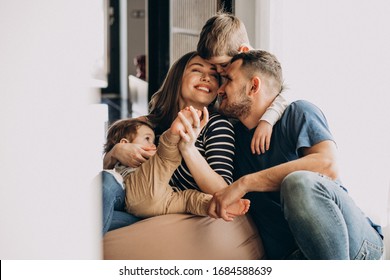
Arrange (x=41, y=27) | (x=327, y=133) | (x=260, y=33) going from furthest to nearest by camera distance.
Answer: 1. (x=260, y=33)
2. (x=327, y=133)
3. (x=41, y=27)

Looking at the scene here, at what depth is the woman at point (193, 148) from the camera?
121cm

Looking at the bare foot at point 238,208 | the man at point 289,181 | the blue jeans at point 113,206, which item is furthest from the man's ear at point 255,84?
the blue jeans at point 113,206

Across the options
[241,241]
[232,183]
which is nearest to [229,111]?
[232,183]

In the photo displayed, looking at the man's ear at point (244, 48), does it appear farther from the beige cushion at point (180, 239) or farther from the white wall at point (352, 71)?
the beige cushion at point (180, 239)

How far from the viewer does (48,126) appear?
40.1 inches

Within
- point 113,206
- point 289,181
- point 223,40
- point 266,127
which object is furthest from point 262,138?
point 113,206

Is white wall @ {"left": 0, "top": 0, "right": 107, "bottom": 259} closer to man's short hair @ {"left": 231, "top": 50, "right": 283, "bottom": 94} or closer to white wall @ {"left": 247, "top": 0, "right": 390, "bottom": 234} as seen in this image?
man's short hair @ {"left": 231, "top": 50, "right": 283, "bottom": 94}

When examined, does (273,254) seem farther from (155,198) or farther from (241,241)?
(155,198)

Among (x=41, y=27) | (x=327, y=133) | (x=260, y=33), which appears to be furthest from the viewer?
(x=260, y=33)

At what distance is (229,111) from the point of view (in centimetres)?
126

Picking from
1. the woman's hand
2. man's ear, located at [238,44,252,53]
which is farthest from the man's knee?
man's ear, located at [238,44,252,53]

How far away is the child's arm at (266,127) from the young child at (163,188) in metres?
0.12

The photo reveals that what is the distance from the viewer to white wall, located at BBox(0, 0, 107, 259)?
1.00m

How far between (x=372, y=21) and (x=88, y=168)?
2.55 feet
